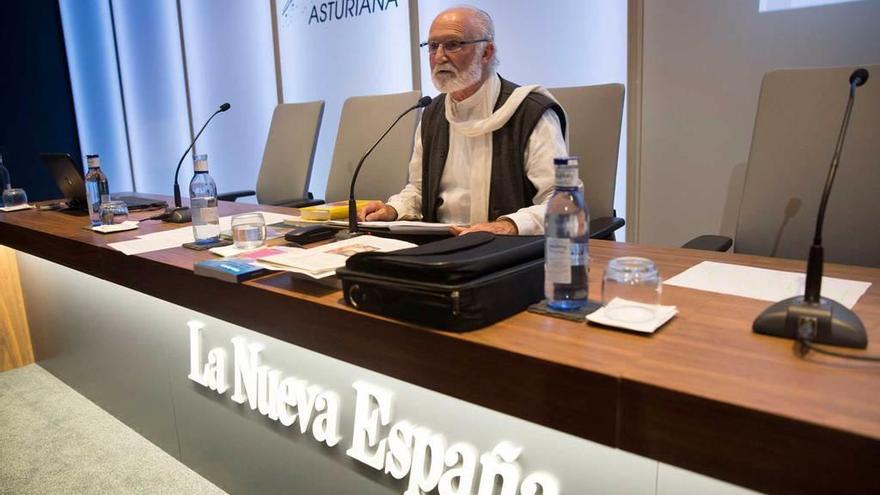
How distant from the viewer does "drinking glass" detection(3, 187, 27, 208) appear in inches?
106

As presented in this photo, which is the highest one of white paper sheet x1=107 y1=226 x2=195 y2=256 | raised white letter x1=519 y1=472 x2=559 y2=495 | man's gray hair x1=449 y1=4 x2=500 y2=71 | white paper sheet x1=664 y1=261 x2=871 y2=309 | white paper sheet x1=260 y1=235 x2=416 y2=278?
man's gray hair x1=449 y1=4 x2=500 y2=71

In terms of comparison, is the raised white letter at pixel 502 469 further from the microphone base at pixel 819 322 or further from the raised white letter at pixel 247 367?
the raised white letter at pixel 247 367

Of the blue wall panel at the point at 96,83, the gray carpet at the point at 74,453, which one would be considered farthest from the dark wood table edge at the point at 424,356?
the blue wall panel at the point at 96,83

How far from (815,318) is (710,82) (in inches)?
76.5

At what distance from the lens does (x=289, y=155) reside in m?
3.03

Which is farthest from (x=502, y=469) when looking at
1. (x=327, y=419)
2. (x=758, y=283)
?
(x=758, y=283)

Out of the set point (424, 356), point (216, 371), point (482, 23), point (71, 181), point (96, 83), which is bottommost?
point (216, 371)

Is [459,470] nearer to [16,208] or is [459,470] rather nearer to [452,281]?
[452,281]

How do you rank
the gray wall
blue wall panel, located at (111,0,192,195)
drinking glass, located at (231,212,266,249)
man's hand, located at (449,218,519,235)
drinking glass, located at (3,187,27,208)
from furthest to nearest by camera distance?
blue wall panel, located at (111,0,192,195)
drinking glass, located at (3,187,27,208)
the gray wall
drinking glass, located at (231,212,266,249)
man's hand, located at (449,218,519,235)

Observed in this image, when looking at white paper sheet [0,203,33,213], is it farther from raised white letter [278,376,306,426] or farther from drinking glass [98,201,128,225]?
raised white letter [278,376,306,426]

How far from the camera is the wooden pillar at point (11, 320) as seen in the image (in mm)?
2705

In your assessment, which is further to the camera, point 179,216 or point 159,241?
point 179,216

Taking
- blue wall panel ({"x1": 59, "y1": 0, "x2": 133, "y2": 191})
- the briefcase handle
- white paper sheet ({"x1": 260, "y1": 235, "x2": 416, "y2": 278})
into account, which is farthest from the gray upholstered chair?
blue wall panel ({"x1": 59, "y1": 0, "x2": 133, "y2": 191})

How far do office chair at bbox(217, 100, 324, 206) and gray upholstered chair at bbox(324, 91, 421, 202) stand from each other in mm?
211
